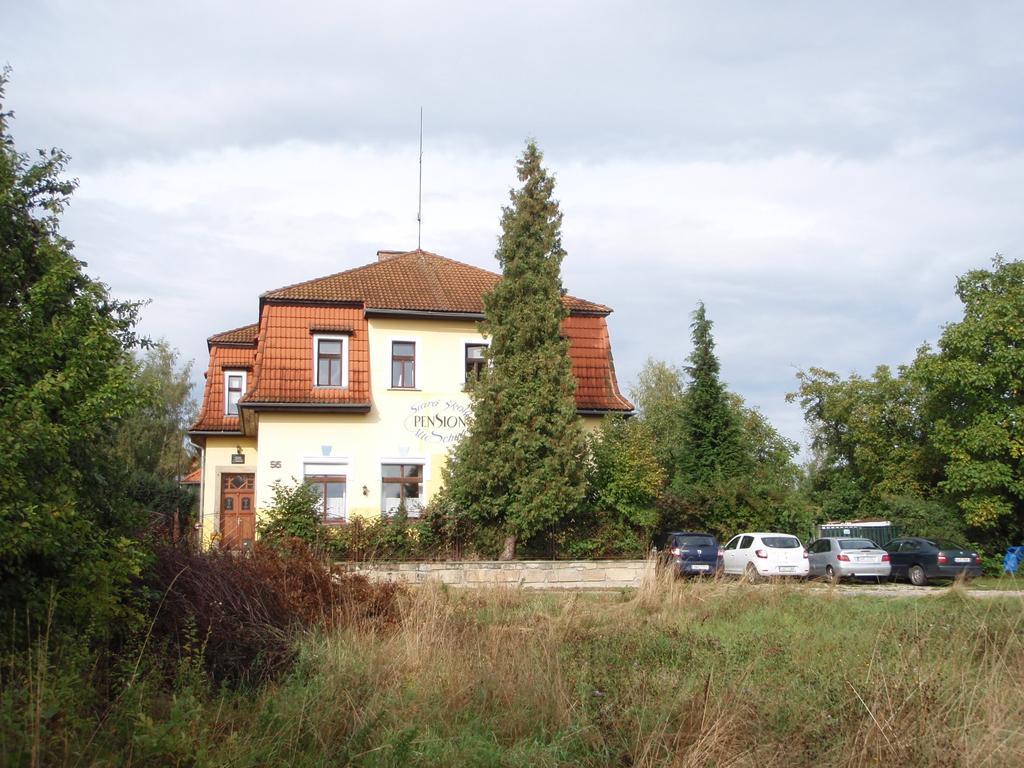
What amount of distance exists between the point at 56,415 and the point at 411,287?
22304 millimetres

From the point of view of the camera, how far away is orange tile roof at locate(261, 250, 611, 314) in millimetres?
27594

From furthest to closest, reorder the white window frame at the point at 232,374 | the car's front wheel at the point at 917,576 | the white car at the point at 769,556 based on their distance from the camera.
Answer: the white window frame at the point at 232,374 < the car's front wheel at the point at 917,576 < the white car at the point at 769,556

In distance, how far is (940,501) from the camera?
3550cm

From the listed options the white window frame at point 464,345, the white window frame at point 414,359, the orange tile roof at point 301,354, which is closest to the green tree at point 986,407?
the white window frame at point 464,345

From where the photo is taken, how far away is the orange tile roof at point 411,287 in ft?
90.5

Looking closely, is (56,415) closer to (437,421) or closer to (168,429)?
(437,421)

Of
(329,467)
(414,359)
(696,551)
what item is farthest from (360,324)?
(696,551)

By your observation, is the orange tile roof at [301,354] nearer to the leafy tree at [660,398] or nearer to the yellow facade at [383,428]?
the yellow facade at [383,428]

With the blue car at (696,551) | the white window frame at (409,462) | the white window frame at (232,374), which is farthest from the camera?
the white window frame at (232,374)

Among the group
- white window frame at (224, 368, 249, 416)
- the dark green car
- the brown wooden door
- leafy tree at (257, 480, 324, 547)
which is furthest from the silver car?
white window frame at (224, 368, 249, 416)

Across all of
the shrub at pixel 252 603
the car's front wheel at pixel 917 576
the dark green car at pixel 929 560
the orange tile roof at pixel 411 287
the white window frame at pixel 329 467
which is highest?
the orange tile roof at pixel 411 287

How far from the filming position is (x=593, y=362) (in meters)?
28.7

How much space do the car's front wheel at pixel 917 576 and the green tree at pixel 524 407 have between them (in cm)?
1038

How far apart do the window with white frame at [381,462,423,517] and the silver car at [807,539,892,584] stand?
11.3 meters
